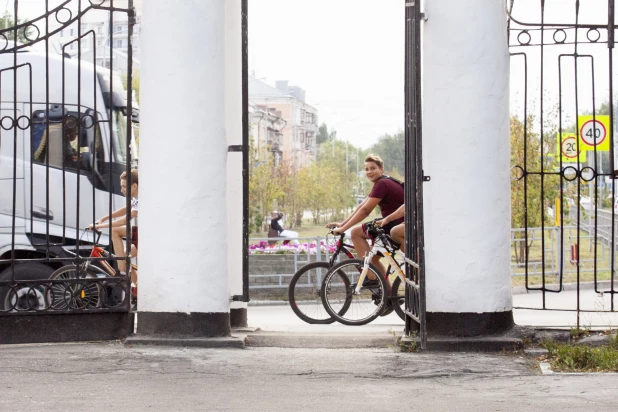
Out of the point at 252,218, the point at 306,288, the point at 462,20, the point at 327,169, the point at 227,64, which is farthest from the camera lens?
the point at 327,169

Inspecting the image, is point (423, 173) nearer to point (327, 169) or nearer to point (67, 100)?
point (67, 100)

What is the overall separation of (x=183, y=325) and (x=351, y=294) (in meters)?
3.60

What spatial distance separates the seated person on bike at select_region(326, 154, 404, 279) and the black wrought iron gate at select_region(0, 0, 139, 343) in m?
2.52


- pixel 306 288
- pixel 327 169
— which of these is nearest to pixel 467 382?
pixel 306 288

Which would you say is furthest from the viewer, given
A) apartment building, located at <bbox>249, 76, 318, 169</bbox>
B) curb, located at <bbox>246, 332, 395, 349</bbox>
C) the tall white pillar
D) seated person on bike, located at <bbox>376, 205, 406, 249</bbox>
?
apartment building, located at <bbox>249, 76, 318, 169</bbox>

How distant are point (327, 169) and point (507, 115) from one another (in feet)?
162

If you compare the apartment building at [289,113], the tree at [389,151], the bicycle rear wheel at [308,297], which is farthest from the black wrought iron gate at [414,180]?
the tree at [389,151]

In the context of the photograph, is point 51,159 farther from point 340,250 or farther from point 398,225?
point 398,225

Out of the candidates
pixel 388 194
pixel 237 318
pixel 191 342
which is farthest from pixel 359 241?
pixel 191 342

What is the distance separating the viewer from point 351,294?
1128cm

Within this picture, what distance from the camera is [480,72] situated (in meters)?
7.78

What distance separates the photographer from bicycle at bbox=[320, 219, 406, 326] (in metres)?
11.0

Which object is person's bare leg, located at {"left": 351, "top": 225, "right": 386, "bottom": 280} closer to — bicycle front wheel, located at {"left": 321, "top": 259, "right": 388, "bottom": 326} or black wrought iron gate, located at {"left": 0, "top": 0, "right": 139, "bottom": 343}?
bicycle front wheel, located at {"left": 321, "top": 259, "right": 388, "bottom": 326}

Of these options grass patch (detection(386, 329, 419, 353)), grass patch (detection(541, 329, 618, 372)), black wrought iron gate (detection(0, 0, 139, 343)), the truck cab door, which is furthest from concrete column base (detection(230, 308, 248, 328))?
the truck cab door
